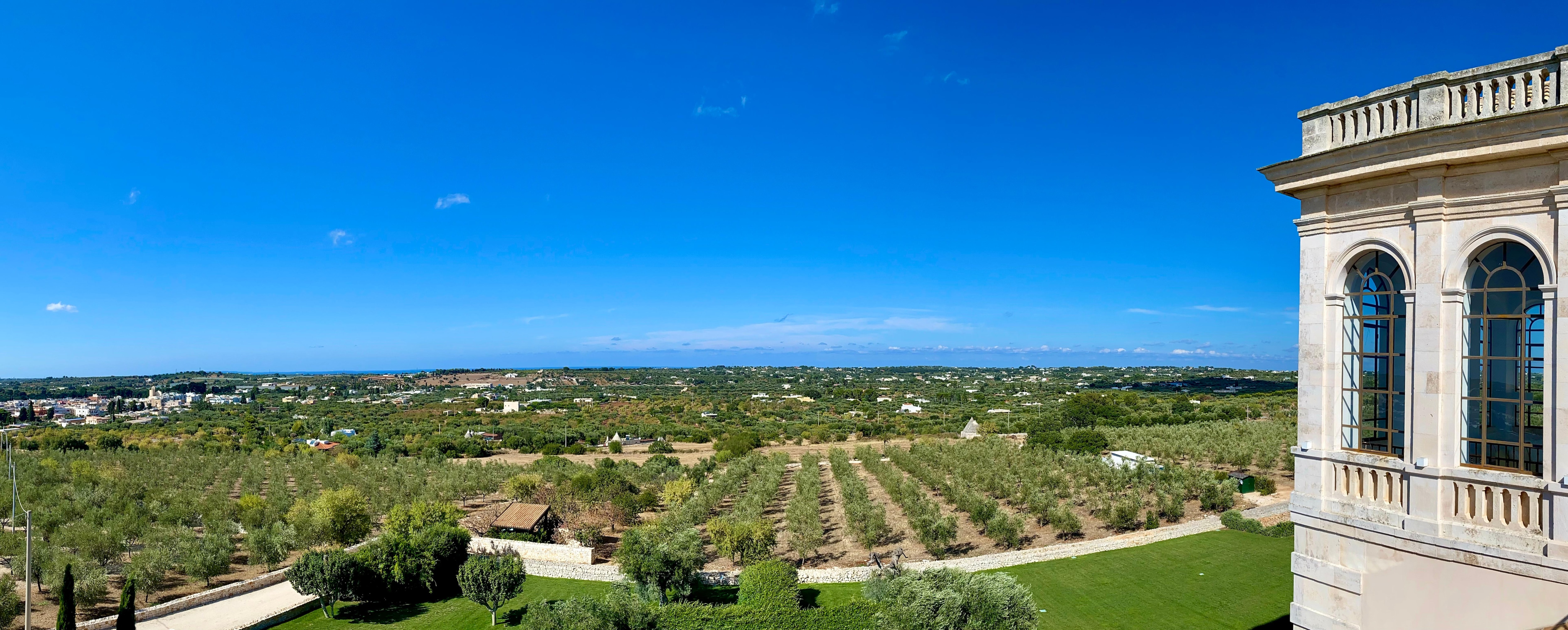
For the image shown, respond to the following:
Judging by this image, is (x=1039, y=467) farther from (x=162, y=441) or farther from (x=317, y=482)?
(x=162, y=441)

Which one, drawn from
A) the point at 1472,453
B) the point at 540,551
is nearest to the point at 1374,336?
the point at 1472,453

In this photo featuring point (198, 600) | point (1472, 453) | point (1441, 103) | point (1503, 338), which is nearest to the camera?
point (1441, 103)

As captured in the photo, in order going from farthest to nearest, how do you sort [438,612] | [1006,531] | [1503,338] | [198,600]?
[1006,531] < [198,600] < [438,612] < [1503,338]

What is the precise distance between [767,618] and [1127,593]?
1124 centimetres

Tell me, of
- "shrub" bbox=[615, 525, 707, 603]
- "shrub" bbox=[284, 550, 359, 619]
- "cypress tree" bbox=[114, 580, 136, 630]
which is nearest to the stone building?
"shrub" bbox=[615, 525, 707, 603]

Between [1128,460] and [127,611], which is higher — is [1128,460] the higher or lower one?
the higher one

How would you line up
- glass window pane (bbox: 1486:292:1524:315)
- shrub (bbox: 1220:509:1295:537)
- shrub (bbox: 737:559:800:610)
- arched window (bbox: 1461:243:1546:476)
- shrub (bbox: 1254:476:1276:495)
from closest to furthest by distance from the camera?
1. arched window (bbox: 1461:243:1546:476)
2. glass window pane (bbox: 1486:292:1524:315)
3. shrub (bbox: 737:559:800:610)
4. shrub (bbox: 1220:509:1295:537)
5. shrub (bbox: 1254:476:1276:495)

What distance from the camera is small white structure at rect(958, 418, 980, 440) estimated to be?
222 ft

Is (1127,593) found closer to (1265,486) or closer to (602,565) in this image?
(602,565)

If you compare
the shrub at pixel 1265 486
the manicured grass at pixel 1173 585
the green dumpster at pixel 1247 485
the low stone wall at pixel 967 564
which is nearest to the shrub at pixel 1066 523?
the low stone wall at pixel 967 564

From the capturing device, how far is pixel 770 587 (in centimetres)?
2064

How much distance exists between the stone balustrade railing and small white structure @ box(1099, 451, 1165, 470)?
3728 cm

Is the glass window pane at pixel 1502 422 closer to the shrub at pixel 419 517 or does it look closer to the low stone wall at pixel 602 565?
the low stone wall at pixel 602 565

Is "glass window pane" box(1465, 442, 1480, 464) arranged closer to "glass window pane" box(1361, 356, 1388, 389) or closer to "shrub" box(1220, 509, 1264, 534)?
"glass window pane" box(1361, 356, 1388, 389)
